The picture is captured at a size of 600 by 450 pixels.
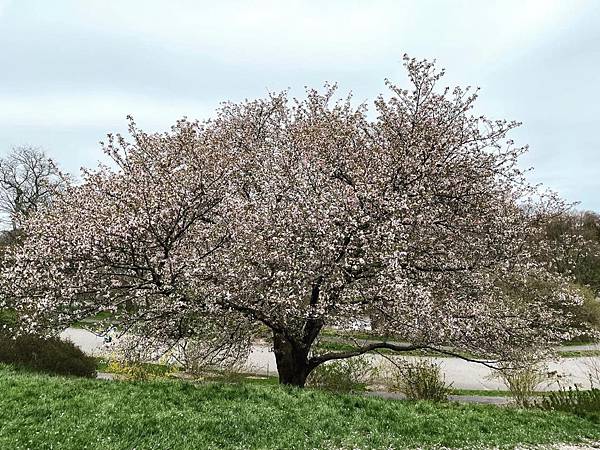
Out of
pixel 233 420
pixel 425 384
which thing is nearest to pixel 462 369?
pixel 425 384

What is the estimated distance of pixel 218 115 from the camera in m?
13.6

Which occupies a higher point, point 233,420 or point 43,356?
point 43,356

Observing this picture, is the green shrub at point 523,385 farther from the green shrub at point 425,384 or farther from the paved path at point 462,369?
the paved path at point 462,369

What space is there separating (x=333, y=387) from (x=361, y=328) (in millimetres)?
3882

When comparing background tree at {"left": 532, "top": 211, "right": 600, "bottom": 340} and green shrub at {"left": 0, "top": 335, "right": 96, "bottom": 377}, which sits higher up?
background tree at {"left": 532, "top": 211, "right": 600, "bottom": 340}

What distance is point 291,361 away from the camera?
10867mm

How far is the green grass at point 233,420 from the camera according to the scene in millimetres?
5965

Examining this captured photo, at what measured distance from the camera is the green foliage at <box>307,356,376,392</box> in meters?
12.8

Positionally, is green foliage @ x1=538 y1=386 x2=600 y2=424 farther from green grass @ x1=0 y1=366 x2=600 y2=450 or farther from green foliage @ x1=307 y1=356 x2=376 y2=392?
green foliage @ x1=307 y1=356 x2=376 y2=392

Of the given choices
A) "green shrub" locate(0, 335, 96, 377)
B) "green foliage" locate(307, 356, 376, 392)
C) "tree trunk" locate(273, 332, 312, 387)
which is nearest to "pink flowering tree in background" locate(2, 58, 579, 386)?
"tree trunk" locate(273, 332, 312, 387)

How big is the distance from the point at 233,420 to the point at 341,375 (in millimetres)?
6651

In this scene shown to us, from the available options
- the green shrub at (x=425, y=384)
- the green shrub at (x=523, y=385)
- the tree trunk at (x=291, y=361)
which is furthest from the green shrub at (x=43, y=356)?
the green shrub at (x=523, y=385)

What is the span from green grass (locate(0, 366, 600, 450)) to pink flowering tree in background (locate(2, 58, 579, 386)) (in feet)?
4.25

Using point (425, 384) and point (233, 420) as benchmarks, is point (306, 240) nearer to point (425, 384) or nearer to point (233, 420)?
point (233, 420)
